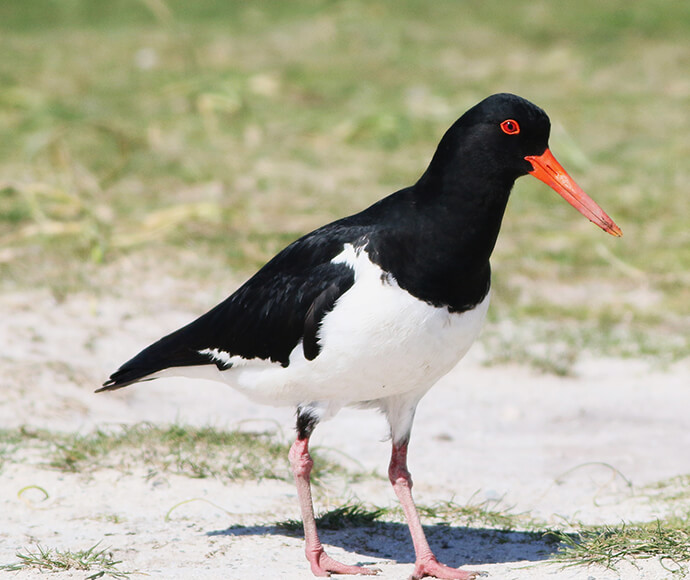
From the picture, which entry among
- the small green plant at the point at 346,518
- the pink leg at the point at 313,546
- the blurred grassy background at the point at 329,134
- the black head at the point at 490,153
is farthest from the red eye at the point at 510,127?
the blurred grassy background at the point at 329,134

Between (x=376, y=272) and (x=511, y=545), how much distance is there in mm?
1369

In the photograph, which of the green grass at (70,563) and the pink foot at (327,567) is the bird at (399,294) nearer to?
the pink foot at (327,567)

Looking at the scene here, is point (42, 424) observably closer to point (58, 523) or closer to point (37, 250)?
point (58, 523)

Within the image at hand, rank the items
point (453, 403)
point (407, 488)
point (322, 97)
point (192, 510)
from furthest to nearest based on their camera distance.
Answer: point (322, 97) < point (453, 403) < point (192, 510) < point (407, 488)

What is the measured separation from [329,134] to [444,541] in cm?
829

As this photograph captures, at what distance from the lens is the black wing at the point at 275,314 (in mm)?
4414

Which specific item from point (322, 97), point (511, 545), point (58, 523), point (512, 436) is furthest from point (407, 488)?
point (322, 97)

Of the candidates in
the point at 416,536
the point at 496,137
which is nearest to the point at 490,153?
the point at 496,137

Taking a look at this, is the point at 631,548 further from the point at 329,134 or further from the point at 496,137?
the point at 329,134

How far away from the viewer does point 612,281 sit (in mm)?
8852

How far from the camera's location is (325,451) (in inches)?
235

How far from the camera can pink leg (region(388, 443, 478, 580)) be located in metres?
4.36

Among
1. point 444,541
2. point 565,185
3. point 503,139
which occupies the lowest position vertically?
point 444,541

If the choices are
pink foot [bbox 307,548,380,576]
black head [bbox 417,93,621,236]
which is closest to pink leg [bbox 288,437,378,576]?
pink foot [bbox 307,548,380,576]
